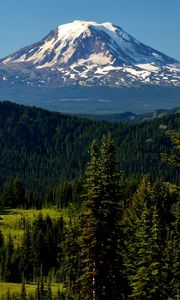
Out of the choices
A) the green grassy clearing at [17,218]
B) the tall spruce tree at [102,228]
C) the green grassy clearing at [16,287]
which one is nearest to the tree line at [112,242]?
the tall spruce tree at [102,228]

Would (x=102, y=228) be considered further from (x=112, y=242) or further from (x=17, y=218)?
(x=17, y=218)

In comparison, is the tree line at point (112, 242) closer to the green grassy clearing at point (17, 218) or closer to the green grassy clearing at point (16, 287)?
the green grassy clearing at point (16, 287)

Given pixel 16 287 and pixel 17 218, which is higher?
pixel 17 218

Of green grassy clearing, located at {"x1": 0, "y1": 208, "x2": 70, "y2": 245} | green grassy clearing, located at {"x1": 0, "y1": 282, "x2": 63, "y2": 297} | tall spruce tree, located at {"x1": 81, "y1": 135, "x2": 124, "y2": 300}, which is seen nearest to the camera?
tall spruce tree, located at {"x1": 81, "y1": 135, "x2": 124, "y2": 300}

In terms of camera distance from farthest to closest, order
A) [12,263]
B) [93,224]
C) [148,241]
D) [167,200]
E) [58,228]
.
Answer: [167,200] < [58,228] < [12,263] < [148,241] < [93,224]

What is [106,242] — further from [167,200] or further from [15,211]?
[15,211]

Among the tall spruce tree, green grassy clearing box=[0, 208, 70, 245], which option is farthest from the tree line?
green grassy clearing box=[0, 208, 70, 245]

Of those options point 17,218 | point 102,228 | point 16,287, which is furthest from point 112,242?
point 17,218

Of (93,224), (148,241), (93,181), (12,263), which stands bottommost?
(12,263)

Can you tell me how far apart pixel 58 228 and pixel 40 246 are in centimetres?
1131

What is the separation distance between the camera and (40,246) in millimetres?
140000

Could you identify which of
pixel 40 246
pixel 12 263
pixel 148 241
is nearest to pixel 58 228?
pixel 40 246

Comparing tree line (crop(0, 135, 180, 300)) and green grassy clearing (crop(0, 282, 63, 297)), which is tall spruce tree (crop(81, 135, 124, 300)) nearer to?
tree line (crop(0, 135, 180, 300))

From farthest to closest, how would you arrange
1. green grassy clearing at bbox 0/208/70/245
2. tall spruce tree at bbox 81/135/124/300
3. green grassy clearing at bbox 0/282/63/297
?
green grassy clearing at bbox 0/208/70/245, green grassy clearing at bbox 0/282/63/297, tall spruce tree at bbox 81/135/124/300
